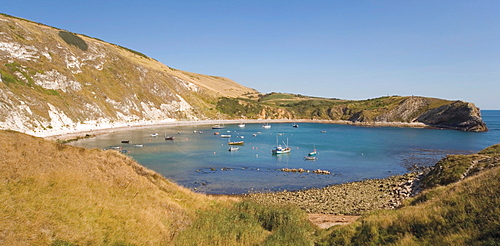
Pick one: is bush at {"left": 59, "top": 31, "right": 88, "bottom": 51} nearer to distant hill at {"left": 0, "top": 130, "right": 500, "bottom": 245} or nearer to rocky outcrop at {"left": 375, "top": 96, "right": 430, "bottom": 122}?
distant hill at {"left": 0, "top": 130, "right": 500, "bottom": 245}

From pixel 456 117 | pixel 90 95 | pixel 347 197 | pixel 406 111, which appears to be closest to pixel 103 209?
pixel 347 197

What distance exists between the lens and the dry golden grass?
32.6 feet

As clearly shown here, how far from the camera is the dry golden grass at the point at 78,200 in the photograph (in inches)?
391

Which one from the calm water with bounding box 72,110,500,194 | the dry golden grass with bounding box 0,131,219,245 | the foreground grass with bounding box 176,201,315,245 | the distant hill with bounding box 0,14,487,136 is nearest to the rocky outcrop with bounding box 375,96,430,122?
the distant hill with bounding box 0,14,487,136

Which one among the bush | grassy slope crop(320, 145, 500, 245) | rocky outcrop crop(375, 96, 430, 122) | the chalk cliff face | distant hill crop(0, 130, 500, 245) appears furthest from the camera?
rocky outcrop crop(375, 96, 430, 122)

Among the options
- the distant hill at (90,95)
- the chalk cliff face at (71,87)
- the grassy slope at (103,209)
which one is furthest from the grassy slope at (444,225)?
the distant hill at (90,95)

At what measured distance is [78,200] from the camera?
12.5 meters

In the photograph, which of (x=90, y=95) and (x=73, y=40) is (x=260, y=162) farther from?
(x=73, y=40)

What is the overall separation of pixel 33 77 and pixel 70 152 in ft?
320

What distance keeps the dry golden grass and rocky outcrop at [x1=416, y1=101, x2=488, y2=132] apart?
6377 inches

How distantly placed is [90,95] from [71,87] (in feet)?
23.4

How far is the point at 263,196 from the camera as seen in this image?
38125 millimetres

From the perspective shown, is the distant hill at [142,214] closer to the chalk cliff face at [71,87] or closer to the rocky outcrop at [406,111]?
the chalk cliff face at [71,87]

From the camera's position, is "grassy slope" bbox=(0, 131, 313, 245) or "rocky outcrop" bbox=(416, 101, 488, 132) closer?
"grassy slope" bbox=(0, 131, 313, 245)
